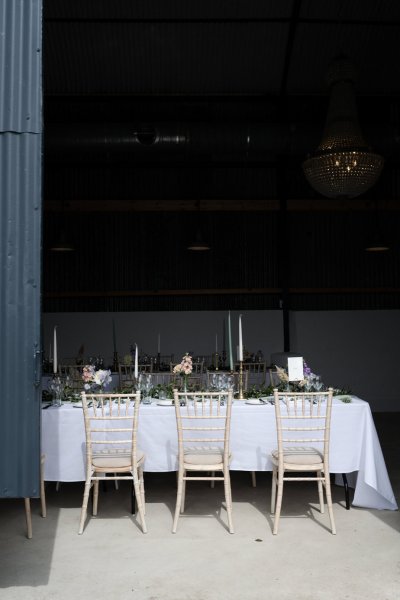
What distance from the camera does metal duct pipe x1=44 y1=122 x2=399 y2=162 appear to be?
8789mm

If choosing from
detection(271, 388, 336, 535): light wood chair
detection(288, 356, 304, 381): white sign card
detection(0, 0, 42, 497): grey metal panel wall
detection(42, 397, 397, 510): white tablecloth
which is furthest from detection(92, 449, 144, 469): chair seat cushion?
detection(288, 356, 304, 381): white sign card

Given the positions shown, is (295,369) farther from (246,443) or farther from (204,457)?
(204,457)

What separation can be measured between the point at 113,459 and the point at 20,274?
6.14 ft

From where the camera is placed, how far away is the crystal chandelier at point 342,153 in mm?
5531

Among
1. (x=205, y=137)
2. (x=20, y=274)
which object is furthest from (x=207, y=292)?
(x=20, y=274)

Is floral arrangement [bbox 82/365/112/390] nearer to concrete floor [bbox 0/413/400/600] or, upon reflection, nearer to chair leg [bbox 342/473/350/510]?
concrete floor [bbox 0/413/400/600]

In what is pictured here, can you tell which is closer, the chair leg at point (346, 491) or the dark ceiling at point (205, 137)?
the chair leg at point (346, 491)

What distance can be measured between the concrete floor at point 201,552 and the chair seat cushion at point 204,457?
1.54 feet

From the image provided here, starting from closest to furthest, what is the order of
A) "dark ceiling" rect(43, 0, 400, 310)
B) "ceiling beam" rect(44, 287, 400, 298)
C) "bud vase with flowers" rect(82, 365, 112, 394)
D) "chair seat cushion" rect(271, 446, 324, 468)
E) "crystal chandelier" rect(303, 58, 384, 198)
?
"chair seat cushion" rect(271, 446, 324, 468)
"bud vase with flowers" rect(82, 365, 112, 394)
"crystal chandelier" rect(303, 58, 384, 198)
"dark ceiling" rect(43, 0, 400, 310)
"ceiling beam" rect(44, 287, 400, 298)

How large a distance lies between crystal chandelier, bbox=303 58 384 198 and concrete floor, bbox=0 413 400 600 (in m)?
2.91

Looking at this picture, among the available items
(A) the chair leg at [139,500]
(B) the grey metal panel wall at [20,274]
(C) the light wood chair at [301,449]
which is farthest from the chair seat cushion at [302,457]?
(B) the grey metal panel wall at [20,274]

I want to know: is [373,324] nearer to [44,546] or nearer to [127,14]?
[127,14]

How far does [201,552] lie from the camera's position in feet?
12.3

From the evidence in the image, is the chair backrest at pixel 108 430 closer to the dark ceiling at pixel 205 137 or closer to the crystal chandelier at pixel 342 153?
the crystal chandelier at pixel 342 153
